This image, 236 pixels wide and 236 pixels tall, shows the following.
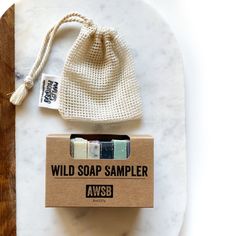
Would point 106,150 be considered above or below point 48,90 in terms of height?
below

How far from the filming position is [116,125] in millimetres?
734

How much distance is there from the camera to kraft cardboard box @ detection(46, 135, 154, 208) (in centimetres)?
63

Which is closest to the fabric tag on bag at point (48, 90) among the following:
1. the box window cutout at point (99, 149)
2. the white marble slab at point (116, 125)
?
the white marble slab at point (116, 125)

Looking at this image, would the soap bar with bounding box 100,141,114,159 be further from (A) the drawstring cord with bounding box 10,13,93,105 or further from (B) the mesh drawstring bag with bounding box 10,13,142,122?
(A) the drawstring cord with bounding box 10,13,93,105

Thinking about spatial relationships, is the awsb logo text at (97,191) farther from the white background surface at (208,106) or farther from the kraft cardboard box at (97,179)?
the white background surface at (208,106)

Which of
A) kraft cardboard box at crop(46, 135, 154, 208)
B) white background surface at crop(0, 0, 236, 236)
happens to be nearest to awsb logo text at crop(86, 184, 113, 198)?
kraft cardboard box at crop(46, 135, 154, 208)

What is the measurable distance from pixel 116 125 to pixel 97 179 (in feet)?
0.46

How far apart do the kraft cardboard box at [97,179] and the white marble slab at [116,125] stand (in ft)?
0.31

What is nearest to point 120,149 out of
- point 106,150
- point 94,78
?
point 106,150

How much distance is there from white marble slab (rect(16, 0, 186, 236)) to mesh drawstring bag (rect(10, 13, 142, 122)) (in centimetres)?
2

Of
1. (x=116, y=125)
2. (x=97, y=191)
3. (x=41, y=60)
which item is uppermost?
(x=41, y=60)

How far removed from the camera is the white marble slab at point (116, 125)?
719 millimetres

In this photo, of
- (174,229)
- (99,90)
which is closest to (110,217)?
(174,229)

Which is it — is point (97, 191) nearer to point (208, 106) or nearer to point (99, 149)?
point (99, 149)
